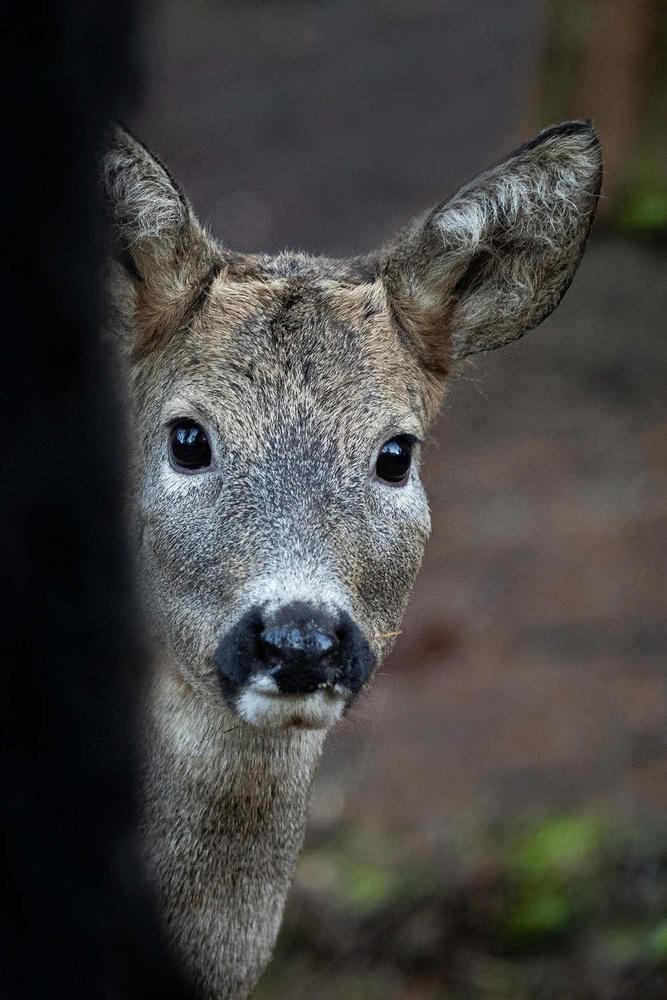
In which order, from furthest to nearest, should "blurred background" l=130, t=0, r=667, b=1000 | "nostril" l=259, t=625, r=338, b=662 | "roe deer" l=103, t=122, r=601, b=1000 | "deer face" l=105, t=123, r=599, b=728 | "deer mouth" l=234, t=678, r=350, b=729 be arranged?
"blurred background" l=130, t=0, r=667, b=1000, "roe deer" l=103, t=122, r=601, b=1000, "deer face" l=105, t=123, r=599, b=728, "deer mouth" l=234, t=678, r=350, b=729, "nostril" l=259, t=625, r=338, b=662

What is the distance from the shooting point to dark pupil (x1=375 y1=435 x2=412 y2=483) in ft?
13.4

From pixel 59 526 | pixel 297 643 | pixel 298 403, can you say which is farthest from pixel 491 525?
pixel 59 526

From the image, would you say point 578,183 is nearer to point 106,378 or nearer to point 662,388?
point 106,378

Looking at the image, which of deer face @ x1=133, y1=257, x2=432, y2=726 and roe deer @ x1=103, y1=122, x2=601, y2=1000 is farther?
roe deer @ x1=103, y1=122, x2=601, y2=1000

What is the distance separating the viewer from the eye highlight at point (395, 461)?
13.3 ft

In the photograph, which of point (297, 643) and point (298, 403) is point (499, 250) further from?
point (297, 643)

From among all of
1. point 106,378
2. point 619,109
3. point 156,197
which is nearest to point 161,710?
point 156,197

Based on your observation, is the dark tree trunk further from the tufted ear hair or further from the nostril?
the tufted ear hair

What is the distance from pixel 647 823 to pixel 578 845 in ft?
1.57

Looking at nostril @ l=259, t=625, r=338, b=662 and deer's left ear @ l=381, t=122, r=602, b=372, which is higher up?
deer's left ear @ l=381, t=122, r=602, b=372

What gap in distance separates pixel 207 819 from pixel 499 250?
6.94 ft

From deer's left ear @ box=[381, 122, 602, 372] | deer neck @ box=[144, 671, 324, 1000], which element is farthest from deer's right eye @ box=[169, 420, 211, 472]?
deer's left ear @ box=[381, 122, 602, 372]

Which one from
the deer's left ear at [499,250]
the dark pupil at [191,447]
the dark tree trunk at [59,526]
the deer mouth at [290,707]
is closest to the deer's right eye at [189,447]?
the dark pupil at [191,447]

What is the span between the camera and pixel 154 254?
419cm
